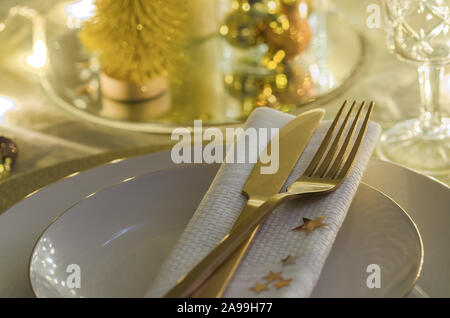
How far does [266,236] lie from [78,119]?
0.37 metres

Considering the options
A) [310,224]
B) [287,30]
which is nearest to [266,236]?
[310,224]

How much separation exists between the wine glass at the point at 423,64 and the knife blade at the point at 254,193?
0.52 ft

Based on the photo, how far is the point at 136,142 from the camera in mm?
595

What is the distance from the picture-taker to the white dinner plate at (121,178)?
339 mm

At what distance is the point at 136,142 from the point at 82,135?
6cm

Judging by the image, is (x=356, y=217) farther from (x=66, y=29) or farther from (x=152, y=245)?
(x=66, y=29)

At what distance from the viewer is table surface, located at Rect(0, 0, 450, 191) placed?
59cm

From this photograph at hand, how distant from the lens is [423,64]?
0.57 metres

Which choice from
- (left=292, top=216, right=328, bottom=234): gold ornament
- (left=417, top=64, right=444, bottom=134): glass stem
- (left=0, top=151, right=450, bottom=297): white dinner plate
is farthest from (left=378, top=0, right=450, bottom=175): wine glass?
(left=292, top=216, right=328, bottom=234): gold ornament

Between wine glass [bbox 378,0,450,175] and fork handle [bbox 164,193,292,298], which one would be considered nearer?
fork handle [bbox 164,193,292,298]

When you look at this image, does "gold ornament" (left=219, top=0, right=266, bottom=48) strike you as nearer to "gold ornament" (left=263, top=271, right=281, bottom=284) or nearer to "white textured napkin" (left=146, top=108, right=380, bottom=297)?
"white textured napkin" (left=146, top=108, right=380, bottom=297)

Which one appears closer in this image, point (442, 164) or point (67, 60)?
point (442, 164)
